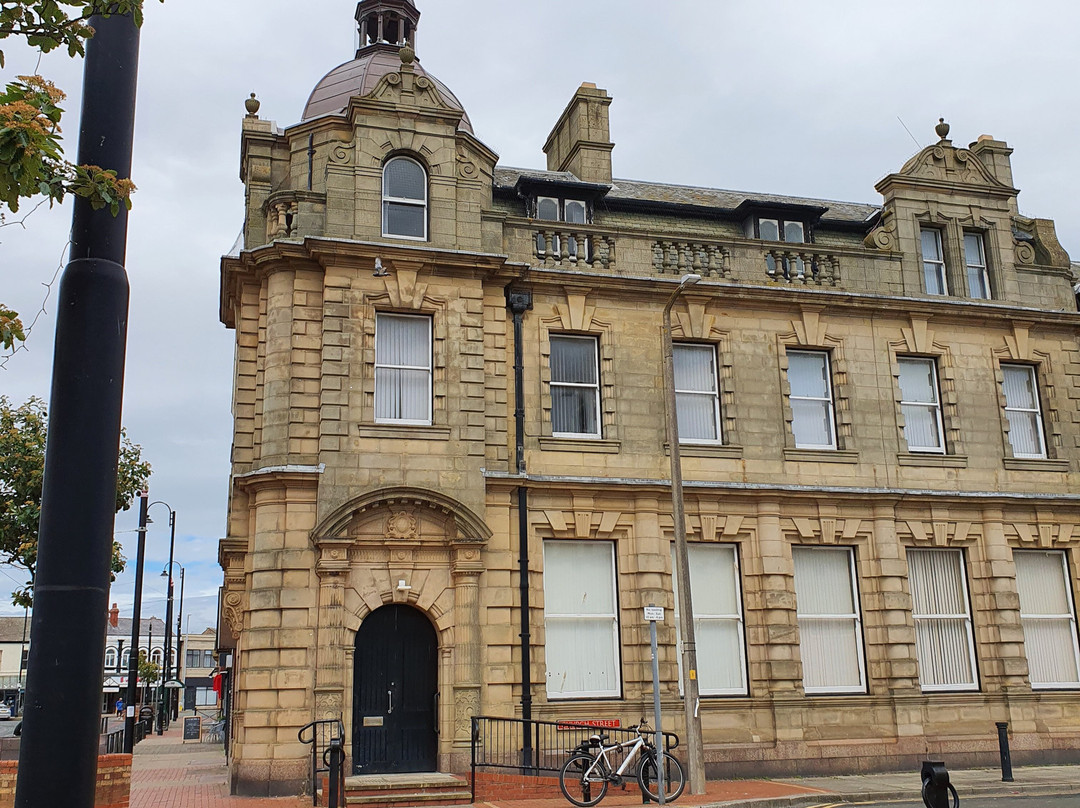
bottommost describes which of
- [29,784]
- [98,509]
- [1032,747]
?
[1032,747]

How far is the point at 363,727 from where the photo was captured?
17.8 meters

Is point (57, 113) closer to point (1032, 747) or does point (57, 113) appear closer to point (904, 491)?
point (904, 491)

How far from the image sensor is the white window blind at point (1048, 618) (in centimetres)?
2233

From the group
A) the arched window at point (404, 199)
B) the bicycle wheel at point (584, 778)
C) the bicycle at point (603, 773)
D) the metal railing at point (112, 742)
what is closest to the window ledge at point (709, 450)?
the bicycle at point (603, 773)

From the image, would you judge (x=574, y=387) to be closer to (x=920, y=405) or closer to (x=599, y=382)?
(x=599, y=382)

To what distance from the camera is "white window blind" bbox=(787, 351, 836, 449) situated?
73.3 ft

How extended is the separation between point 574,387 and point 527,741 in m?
6.90

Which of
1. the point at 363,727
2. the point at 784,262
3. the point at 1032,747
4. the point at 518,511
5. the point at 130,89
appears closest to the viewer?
the point at 130,89

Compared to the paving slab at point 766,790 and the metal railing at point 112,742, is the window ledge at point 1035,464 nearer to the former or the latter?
the paving slab at point 766,790

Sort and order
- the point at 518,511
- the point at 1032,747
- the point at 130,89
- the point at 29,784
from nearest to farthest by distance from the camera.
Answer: the point at 29,784
the point at 130,89
the point at 518,511
the point at 1032,747

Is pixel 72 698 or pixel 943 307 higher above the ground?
pixel 943 307

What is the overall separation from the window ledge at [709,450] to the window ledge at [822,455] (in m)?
1.14

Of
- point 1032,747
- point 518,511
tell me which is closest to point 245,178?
point 518,511

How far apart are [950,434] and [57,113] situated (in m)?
20.6
